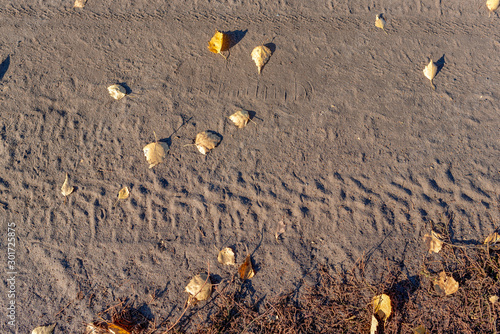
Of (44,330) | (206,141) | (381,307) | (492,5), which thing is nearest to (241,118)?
(206,141)

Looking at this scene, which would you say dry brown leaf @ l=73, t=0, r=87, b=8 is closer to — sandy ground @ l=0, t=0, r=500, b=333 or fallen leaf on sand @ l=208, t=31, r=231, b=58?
sandy ground @ l=0, t=0, r=500, b=333

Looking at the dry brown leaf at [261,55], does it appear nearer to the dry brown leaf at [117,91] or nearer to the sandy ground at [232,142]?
the sandy ground at [232,142]

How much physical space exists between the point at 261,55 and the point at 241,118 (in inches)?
23.0

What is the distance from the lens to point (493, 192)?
217 cm

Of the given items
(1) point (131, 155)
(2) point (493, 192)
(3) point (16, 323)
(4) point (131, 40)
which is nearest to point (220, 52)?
(4) point (131, 40)

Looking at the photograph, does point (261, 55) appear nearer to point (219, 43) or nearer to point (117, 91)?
point (219, 43)

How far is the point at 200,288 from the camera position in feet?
6.75

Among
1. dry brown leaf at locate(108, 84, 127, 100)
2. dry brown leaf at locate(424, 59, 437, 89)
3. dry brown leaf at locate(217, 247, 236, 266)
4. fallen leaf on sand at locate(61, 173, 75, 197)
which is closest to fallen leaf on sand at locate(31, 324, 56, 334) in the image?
fallen leaf on sand at locate(61, 173, 75, 197)

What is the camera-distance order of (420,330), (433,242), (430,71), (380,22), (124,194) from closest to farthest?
1. (420,330)
2. (433,242)
3. (124,194)
4. (430,71)
5. (380,22)

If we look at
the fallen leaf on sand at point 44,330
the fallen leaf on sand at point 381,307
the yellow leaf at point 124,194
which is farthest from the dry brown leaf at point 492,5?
the fallen leaf on sand at point 44,330

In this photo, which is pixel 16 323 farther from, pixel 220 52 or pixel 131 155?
pixel 220 52

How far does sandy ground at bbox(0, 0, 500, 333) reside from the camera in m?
2.13

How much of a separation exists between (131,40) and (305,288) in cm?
253

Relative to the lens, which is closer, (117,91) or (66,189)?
(66,189)
